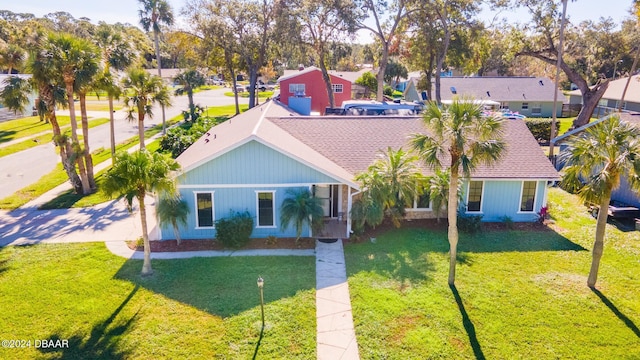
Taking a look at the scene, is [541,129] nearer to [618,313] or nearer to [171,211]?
[618,313]

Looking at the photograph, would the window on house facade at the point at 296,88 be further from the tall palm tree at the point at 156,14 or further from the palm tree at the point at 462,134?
the palm tree at the point at 462,134

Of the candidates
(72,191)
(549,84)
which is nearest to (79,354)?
(72,191)

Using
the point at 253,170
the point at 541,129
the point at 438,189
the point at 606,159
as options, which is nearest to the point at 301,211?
the point at 253,170

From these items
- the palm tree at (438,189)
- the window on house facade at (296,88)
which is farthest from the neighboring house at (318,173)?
the window on house facade at (296,88)

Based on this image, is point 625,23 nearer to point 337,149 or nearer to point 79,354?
point 337,149

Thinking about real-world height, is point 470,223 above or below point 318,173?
below
